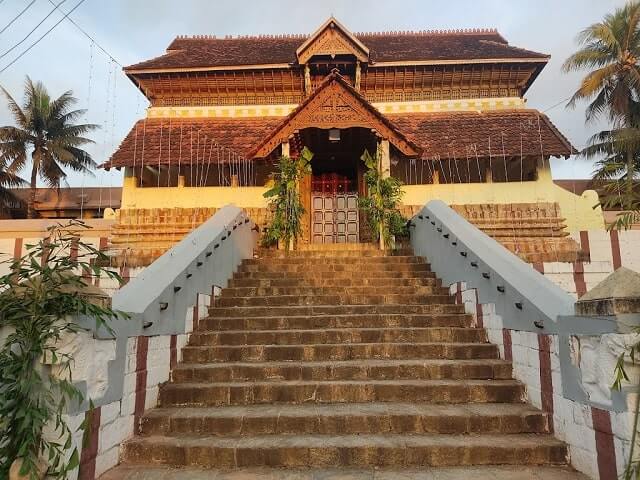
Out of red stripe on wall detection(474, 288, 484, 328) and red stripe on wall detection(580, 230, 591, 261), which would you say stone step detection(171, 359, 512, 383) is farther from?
red stripe on wall detection(580, 230, 591, 261)

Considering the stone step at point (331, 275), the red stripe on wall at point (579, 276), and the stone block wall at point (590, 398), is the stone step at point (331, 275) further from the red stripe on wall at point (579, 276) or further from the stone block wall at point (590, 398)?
the stone block wall at point (590, 398)

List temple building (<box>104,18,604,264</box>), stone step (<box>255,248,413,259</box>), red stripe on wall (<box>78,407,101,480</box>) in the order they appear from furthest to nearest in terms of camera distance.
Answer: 1. temple building (<box>104,18,604,264</box>)
2. stone step (<box>255,248,413,259</box>)
3. red stripe on wall (<box>78,407,101,480</box>)

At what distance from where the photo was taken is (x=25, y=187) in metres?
25.1

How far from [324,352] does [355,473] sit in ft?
5.56

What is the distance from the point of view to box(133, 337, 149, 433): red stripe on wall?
369 cm

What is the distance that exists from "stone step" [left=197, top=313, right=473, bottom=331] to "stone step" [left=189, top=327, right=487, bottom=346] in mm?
298

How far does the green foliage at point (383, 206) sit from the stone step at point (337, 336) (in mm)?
3866

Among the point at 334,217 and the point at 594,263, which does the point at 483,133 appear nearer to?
the point at 334,217

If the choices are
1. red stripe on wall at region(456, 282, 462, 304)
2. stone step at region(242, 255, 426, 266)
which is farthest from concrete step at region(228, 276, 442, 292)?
stone step at region(242, 255, 426, 266)

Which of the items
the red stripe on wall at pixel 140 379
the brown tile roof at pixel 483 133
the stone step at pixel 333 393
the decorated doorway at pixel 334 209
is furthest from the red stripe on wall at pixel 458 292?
the brown tile roof at pixel 483 133

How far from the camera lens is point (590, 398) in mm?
3074

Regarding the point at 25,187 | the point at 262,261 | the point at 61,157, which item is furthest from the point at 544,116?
the point at 25,187

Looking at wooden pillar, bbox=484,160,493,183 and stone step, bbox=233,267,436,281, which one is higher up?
wooden pillar, bbox=484,160,493,183

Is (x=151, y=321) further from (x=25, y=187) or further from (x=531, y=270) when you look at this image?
(x=25, y=187)
